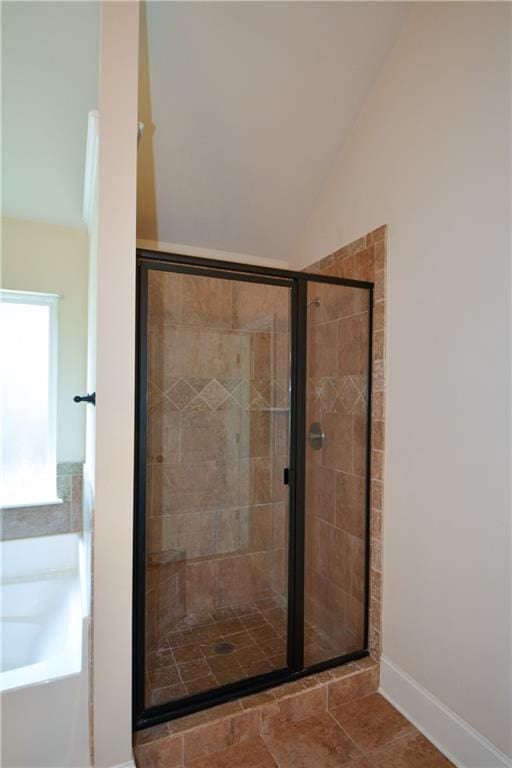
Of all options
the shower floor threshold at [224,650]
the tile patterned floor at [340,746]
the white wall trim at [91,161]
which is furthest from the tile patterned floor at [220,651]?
the white wall trim at [91,161]

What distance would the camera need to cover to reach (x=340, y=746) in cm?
155

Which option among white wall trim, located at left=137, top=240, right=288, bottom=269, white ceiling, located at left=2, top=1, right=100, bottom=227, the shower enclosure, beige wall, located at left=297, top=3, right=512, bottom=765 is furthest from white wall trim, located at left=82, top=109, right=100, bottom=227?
beige wall, located at left=297, top=3, right=512, bottom=765

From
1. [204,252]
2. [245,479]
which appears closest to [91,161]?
[204,252]

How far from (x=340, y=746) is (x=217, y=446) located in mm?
1523

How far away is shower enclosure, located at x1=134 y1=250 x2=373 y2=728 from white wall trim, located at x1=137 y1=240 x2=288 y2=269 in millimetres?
607

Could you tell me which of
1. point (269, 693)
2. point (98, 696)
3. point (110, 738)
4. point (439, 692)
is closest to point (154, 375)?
point (98, 696)

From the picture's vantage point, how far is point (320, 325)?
6.63 ft

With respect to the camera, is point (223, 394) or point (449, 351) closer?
point (449, 351)

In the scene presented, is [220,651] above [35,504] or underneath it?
underneath

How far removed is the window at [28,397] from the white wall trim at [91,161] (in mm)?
635

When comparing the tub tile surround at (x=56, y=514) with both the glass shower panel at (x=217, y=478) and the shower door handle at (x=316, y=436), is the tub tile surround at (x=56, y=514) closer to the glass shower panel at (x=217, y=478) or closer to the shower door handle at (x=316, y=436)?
the glass shower panel at (x=217, y=478)

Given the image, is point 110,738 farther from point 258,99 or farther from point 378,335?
point 258,99

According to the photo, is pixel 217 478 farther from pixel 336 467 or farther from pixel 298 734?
pixel 298 734

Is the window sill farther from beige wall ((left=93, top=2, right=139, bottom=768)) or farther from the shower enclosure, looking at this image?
beige wall ((left=93, top=2, right=139, bottom=768))
